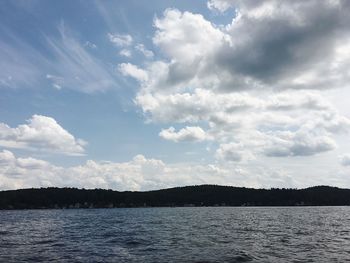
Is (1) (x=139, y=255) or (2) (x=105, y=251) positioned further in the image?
(2) (x=105, y=251)

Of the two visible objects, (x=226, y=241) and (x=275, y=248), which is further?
(x=226, y=241)

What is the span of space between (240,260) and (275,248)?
1082 cm

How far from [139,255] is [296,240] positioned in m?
26.7

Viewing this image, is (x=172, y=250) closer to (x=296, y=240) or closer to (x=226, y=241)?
(x=226, y=241)

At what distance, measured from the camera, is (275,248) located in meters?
52.8

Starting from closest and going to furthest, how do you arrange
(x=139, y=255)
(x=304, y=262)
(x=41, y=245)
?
(x=304, y=262)
(x=139, y=255)
(x=41, y=245)

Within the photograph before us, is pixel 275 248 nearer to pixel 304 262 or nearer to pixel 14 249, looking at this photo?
pixel 304 262

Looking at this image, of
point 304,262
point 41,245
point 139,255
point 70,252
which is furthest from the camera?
point 41,245

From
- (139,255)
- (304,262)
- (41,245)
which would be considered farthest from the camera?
(41,245)

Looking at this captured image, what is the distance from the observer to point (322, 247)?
53969 millimetres

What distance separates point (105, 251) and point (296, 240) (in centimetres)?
2883

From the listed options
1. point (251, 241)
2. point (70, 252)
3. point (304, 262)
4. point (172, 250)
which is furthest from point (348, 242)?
point (70, 252)

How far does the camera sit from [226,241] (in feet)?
200

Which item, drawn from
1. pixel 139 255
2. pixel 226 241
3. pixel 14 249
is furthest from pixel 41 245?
pixel 226 241
